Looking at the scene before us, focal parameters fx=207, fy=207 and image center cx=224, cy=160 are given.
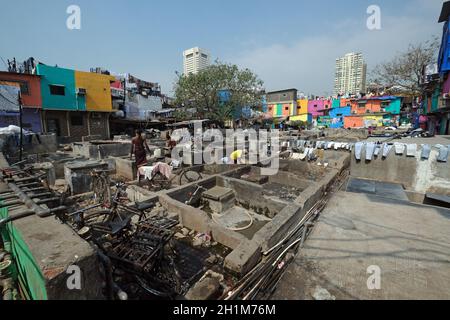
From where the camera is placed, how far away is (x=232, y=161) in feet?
37.1

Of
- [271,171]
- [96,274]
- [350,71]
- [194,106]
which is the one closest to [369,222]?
[96,274]

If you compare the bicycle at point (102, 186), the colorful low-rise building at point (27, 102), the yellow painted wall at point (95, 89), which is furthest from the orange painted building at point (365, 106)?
the colorful low-rise building at point (27, 102)

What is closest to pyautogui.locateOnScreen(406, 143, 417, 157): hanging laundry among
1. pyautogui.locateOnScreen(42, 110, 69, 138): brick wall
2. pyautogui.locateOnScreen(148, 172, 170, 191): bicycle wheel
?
pyautogui.locateOnScreen(148, 172, 170, 191): bicycle wheel

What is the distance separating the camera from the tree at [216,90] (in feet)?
76.4

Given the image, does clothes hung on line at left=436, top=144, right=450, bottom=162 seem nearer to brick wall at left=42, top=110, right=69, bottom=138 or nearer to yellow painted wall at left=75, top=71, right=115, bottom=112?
yellow painted wall at left=75, top=71, right=115, bottom=112

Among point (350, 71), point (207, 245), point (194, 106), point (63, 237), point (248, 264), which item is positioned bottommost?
point (207, 245)

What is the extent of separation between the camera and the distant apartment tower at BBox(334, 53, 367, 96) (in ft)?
168

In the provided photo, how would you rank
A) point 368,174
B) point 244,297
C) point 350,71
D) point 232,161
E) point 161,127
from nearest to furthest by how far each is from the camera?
1. point 244,297
2. point 368,174
3. point 232,161
4. point 161,127
5. point 350,71

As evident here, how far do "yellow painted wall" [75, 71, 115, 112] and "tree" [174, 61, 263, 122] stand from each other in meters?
8.31

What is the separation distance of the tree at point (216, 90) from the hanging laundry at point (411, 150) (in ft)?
61.5

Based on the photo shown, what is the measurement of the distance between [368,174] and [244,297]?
8063 millimetres

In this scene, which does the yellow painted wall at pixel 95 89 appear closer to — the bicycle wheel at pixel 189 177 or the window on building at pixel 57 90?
the window on building at pixel 57 90
